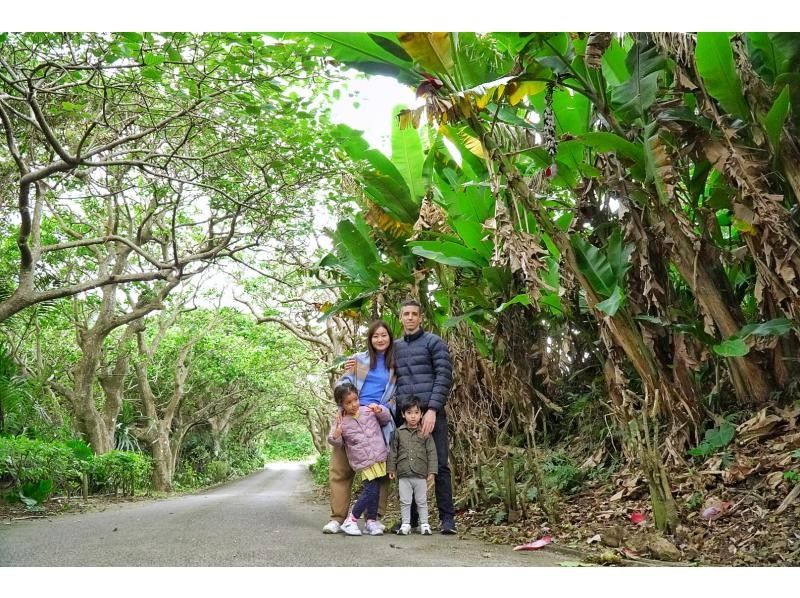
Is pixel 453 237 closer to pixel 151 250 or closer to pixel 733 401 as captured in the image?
Answer: pixel 733 401

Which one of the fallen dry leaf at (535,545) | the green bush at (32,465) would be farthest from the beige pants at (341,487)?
the green bush at (32,465)

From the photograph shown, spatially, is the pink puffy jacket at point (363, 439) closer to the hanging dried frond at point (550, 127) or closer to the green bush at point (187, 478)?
the hanging dried frond at point (550, 127)

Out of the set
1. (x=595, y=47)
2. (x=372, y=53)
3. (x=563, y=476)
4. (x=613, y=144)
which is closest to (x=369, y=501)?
(x=563, y=476)

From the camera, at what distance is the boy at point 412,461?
11.8 feet

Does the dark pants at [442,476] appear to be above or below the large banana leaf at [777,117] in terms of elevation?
below

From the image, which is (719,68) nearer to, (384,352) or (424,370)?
(424,370)

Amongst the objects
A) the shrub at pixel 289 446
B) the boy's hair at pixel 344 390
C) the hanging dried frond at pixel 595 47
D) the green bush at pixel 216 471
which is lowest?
the shrub at pixel 289 446

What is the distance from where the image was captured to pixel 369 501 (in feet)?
12.0

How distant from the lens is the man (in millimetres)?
3637

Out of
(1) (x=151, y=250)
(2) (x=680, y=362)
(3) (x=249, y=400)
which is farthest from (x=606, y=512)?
(3) (x=249, y=400)

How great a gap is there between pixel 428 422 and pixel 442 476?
1.21ft

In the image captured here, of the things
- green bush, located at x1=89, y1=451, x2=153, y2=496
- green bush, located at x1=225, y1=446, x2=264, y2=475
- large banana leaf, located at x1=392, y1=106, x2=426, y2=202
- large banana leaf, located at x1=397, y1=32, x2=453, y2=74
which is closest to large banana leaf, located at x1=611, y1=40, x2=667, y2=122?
large banana leaf, located at x1=397, y1=32, x2=453, y2=74

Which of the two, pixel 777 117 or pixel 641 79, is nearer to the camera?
pixel 777 117
